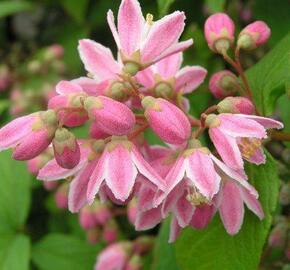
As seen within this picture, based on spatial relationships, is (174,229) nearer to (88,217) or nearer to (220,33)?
(220,33)

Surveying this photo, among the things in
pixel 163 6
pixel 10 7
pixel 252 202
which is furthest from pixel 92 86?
pixel 10 7

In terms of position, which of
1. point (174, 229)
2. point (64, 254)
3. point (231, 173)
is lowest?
point (64, 254)

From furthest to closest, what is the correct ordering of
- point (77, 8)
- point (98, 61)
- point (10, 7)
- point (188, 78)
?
point (77, 8) → point (10, 7) → point (188, 78) → point (98, 61)

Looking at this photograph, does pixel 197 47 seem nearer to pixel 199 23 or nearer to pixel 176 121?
pixel 199 23

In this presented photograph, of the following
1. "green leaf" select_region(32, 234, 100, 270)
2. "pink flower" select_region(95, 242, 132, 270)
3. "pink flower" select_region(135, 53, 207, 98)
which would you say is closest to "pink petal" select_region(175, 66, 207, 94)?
"pink flower" select_region(135, 53, 207, 98)

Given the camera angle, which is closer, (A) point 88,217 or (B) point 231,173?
(B) point 231,173

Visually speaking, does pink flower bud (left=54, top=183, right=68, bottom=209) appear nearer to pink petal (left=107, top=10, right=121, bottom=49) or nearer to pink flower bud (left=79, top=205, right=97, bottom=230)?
pink flower bud (left=79, top=205, right=97, bottom=230)

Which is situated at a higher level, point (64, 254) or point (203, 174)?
point (203, 174)

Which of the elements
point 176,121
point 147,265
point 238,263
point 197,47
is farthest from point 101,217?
point 176,121
